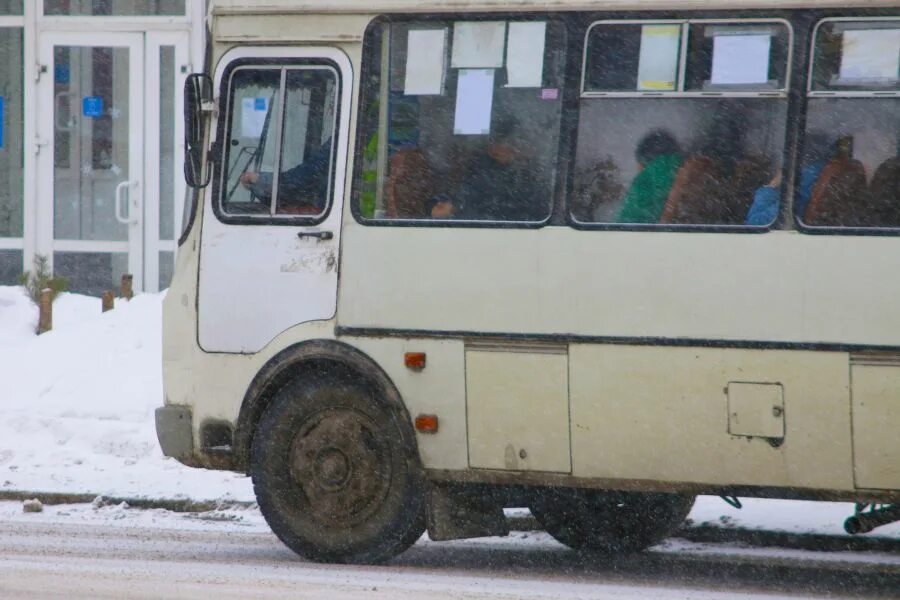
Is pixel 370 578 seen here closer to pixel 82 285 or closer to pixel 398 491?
pixel 398 491

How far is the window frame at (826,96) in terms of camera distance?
25.9ft

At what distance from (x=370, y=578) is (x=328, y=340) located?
1195mm

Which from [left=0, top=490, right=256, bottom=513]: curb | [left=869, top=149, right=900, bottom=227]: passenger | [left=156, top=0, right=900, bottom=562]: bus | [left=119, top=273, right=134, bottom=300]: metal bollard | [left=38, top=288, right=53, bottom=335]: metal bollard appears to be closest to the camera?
[left=869, top=149, right=900, bottom=227]: passenger

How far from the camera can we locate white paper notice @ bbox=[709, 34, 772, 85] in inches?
320

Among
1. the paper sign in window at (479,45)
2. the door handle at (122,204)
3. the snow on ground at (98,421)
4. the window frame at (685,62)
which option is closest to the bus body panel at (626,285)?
the window frame at (685,62)

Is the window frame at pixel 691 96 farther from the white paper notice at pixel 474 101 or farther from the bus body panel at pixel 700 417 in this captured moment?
the bus body panel at pixel 700 417

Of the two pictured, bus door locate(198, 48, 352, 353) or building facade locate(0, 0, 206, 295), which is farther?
building facade locate(0, 0, 206, 295)

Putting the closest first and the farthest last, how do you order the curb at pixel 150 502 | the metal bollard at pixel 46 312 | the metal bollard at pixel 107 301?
1. the curb at pixel 150 502
2. the metal bollard at pixel 46 312
3. the metal bollard at pixel 107 301

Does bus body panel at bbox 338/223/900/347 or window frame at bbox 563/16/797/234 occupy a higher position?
window frame at bbox 563/16/797/234

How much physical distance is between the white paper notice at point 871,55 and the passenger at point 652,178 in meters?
0.86

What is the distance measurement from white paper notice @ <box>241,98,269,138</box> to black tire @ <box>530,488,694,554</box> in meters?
2.51

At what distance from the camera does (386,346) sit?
8.62 metres

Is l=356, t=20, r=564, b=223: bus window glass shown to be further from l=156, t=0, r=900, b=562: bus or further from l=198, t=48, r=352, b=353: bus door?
l=198, t=48, r=352, b=353: bus door

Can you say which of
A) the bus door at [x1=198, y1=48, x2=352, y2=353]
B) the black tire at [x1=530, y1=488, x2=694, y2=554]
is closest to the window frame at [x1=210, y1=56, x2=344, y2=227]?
the bus door at [x1=198, y1=48, x2=352, y2=353]
